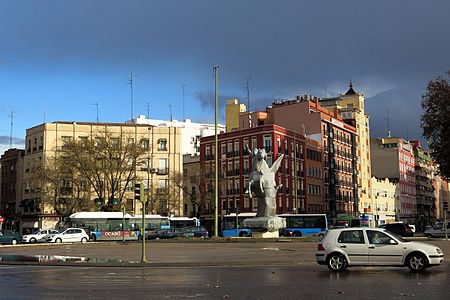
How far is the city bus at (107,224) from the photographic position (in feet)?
214

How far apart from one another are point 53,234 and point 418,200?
118m

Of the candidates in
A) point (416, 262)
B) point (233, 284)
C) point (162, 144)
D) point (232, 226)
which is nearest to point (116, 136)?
point (162, 144)

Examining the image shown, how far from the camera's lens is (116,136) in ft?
300

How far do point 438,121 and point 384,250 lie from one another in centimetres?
3285

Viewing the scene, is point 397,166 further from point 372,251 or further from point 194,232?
point 372,251

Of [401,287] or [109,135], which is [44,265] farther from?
[109,135]

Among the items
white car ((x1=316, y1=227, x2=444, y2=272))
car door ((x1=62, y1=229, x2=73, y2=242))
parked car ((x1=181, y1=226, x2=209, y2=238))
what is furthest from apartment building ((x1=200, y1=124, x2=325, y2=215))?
white car ((x1=316, y1=227, x2=444, y2=272))

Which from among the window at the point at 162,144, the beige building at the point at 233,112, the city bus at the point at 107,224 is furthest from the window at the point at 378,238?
the beige building at the point at 233,112

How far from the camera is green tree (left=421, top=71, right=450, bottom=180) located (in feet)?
156

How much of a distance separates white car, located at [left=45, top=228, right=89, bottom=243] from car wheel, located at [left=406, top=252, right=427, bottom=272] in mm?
46571

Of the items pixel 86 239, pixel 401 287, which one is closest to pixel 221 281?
pixel 401 287

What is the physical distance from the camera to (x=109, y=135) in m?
75.9

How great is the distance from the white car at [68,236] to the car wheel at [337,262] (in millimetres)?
44994

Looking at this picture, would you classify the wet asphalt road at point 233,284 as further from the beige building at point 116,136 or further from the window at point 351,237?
the beige building at point 116,136
